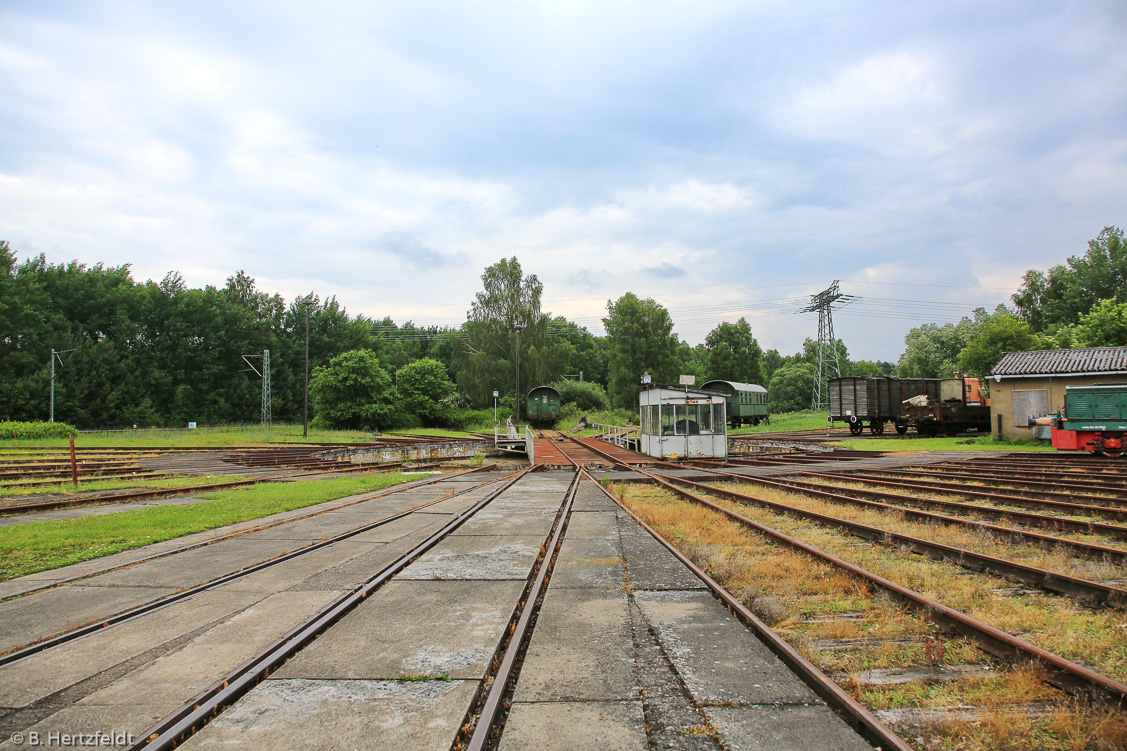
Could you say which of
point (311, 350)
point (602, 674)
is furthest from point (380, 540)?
point (311, 350)

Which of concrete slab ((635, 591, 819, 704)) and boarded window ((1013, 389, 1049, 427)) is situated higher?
boarded window ((1013, 389, 1049, 427))

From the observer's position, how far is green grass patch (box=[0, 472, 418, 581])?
23.8 ft

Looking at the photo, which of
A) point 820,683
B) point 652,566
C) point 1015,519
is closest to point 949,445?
point 1015,519

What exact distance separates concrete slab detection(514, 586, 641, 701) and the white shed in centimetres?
1662

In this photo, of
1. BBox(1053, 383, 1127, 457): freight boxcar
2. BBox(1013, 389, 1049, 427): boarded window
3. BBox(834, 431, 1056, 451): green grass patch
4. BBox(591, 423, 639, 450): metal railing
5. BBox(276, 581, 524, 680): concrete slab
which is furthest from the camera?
BBox(591, 423, 639, 450): metal railing

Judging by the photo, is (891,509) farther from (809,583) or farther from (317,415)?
(317,415)

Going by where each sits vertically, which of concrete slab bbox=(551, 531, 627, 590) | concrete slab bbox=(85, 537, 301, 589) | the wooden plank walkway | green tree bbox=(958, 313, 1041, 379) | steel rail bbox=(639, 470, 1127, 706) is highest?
green tree bbox=(958, 313, 1041, 379)

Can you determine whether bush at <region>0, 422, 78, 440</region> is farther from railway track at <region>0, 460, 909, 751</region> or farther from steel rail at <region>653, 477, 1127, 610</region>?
steel rail at <region>653, 477, 1127, 610</region>

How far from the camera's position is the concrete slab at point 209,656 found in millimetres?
3609

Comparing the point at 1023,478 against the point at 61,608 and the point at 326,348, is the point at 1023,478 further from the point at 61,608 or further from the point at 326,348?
the point at 326,348

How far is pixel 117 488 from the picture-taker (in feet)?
46.3

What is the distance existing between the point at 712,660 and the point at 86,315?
73077 millimetres

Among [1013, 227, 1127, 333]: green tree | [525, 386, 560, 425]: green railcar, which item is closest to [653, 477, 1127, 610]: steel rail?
[525, 386, 560, 425]: green railcar

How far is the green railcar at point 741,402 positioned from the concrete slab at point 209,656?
126 feet
